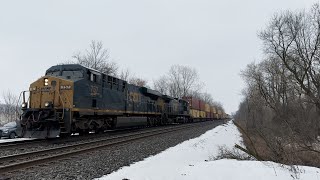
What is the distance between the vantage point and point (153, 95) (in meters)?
28.0

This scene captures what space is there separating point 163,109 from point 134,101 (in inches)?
338

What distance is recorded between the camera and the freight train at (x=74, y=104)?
44.8 feet

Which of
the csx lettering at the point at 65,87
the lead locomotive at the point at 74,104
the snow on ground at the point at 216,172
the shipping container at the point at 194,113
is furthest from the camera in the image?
the shipping container at the point at 194,113

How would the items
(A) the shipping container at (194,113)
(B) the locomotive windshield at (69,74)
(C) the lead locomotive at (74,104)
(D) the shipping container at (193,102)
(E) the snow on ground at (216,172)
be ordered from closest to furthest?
(E) the snow on ground at (216,172) → (C) the lead locomotive at (74,104) → (B) the locomotive windshield at (69,74) → (A) the shipping container at (194,113) → (D) the shipping container at (193,102)

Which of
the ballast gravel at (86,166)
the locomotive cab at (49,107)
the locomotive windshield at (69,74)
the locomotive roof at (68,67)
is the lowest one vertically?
the ballast gravel at (86,166)

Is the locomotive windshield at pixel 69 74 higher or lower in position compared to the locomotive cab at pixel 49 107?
higher

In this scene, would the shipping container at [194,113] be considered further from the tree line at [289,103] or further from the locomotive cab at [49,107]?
the locomotive cab at [49,107]

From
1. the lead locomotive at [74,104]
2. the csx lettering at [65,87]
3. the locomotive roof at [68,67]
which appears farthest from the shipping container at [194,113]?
the csx lettering at [65,87]

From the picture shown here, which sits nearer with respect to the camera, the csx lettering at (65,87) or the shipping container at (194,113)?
the csx lettering at (65,87)

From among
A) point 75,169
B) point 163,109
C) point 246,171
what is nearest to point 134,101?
point 163,109

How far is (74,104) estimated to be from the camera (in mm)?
14445

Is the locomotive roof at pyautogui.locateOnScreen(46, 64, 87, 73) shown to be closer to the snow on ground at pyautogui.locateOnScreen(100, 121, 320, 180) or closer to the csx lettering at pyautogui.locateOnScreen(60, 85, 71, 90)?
the csx lettering at pyautogui.locateOnScreen(60, 85, 71, 90)

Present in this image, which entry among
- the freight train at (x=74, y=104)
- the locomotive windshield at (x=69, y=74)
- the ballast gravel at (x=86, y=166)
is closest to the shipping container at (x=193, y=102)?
the freight train at (x=74, y=104)

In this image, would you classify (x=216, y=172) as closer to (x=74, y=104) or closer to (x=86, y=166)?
(x=86, y=166)
